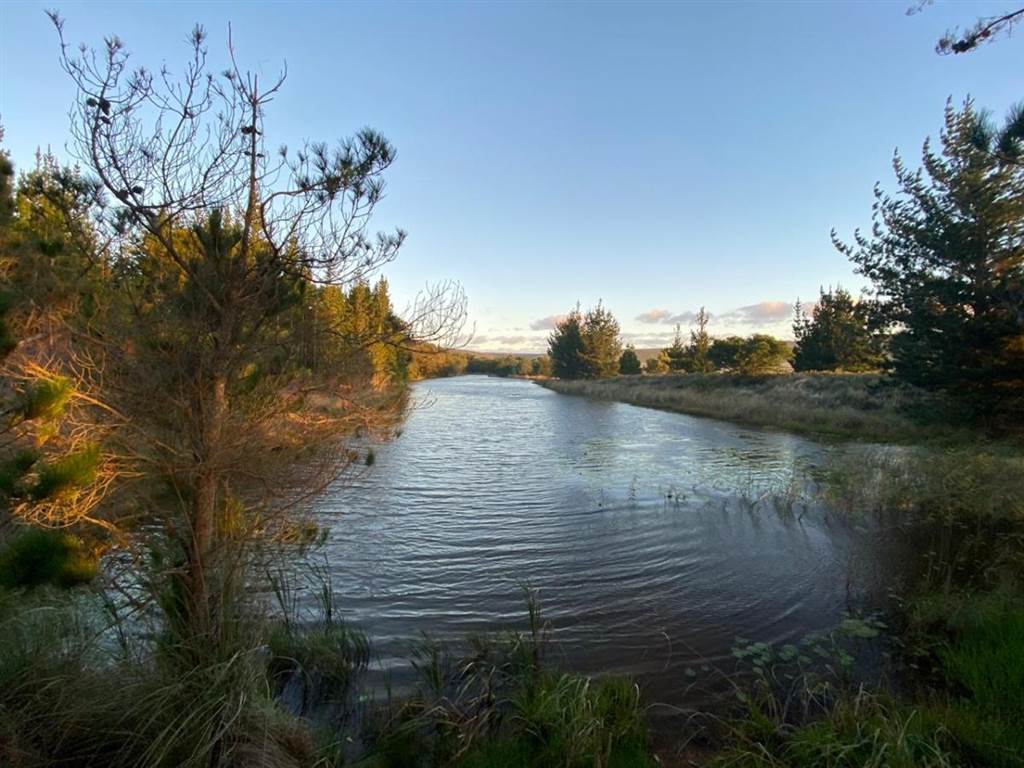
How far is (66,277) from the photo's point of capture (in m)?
4.13

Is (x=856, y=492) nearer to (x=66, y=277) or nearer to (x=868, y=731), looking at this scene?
(x=868, y=731)

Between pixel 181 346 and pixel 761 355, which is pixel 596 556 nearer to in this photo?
pixel 181 346

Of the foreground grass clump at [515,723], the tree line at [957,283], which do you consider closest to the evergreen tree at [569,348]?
the tree line at [957,283]

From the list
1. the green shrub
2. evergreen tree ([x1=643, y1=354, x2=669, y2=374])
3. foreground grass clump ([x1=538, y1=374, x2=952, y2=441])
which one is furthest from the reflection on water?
evergreen tree ([x1=643, y1=354, x2=669, y2=374])

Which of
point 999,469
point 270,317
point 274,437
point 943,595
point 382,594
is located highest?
point 270,317

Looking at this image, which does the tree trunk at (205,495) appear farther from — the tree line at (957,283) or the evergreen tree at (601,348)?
the evergreen tree at (601,348)

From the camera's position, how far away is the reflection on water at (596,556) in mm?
6129

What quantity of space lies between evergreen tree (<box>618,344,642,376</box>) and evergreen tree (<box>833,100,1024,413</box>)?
183ft

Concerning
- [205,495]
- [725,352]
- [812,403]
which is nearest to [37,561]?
[205,495]

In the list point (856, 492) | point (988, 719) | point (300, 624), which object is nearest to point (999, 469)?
point (856, 492)

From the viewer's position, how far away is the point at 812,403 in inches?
1137

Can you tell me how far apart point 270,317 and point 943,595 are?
7735mm

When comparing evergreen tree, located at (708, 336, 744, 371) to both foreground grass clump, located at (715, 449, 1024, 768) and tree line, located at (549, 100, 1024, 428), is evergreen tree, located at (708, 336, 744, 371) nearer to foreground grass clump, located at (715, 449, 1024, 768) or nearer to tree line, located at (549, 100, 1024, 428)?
tree line, located at (549, 100, 1024, 428)

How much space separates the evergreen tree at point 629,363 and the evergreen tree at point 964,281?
55676mm
